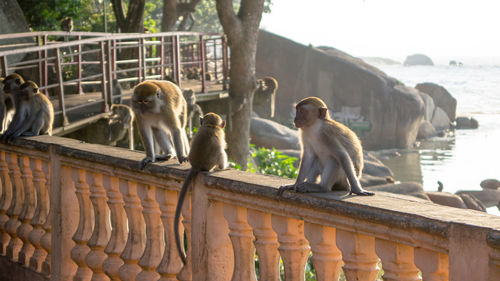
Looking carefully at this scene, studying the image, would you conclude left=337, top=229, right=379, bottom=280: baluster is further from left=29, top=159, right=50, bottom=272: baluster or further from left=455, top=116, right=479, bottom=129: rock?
left=455, top=116, right=479, bottom=129: rock

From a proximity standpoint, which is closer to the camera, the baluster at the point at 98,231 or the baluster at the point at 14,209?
the baluster at the point at 98,231

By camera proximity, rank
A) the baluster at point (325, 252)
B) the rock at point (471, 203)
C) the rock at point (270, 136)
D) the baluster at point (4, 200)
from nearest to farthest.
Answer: the baluster at point (325, 252) < the baluster at point (4, 200) < the rock at point (471, 203) < the rock at point (270, 136)

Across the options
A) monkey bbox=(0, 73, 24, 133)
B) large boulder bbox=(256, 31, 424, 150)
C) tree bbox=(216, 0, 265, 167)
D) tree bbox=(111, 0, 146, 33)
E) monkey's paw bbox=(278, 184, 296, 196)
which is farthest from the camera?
large boulder bbox=(256, 31, 424, 150)

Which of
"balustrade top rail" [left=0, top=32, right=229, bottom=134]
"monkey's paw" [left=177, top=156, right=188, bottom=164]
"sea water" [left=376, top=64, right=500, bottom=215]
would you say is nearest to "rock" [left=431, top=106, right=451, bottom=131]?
"sea water" [left=376, top=64, right=500, bottom=215]

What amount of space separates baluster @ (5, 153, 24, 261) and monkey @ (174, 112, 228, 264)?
Result: 176 cm

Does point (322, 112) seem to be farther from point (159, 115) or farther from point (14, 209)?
point (14, 209)

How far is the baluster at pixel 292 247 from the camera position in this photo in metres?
3.06

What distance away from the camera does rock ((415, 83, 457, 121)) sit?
41.3 m

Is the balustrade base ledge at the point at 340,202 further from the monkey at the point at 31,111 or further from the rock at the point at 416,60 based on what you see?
the rock at the point at 416,60

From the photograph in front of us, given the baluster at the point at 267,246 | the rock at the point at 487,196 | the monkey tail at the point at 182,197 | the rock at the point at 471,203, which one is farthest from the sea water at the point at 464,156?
the baluster at the point at 267,246

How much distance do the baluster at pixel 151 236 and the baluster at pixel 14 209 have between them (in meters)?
1.74

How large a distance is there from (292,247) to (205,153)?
117 cm

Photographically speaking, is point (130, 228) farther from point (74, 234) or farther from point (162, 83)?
point (162, 83)

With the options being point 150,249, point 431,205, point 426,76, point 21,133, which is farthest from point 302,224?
point 426,76
